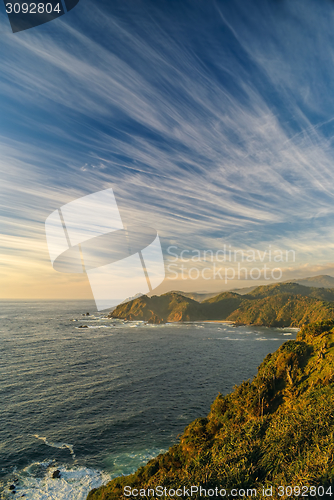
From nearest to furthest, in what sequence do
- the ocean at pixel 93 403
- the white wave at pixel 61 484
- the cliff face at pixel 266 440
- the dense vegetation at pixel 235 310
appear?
the cliff face at pixel 266 440 → the white wave at pixel 61 484 → the ocean at pixel 93 403 → the dense vegetation at pixel 235 310

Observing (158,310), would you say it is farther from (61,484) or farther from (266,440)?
(266,440)

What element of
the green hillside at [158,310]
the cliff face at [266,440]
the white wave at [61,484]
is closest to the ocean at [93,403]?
the white wave at [61,484]

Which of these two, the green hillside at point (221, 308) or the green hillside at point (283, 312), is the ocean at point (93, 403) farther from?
the green hillside at point (221, 308)

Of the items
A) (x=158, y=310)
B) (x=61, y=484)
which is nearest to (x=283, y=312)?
(x=158, y=310)

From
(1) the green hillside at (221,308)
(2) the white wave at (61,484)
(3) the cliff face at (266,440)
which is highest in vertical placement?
(3) the cliff face at (266,440)

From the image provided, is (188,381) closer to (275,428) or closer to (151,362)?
(151,362)
